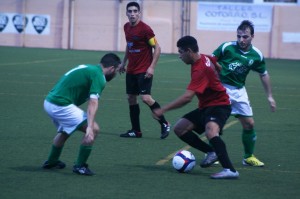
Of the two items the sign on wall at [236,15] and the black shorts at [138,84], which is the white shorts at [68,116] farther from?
the sign on wall at [236,15]

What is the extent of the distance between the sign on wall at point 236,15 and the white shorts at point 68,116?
28.9m

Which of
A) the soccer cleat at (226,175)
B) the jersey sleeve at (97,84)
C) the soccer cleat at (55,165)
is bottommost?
the soccer cleat at (55,165)

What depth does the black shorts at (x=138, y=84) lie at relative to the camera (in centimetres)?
1244

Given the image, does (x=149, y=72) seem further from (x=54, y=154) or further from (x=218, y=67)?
(x=54, y=154)

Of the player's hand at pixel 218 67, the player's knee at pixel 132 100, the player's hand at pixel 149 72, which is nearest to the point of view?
the player's hand at pixel 218 67

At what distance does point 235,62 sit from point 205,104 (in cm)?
103

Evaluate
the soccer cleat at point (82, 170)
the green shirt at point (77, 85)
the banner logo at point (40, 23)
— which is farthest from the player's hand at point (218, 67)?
the banner logo at point (40, 23)

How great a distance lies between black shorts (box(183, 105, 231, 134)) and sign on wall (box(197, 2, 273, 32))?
28144mm

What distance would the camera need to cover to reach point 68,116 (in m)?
8.88

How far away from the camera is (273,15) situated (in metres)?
37.1

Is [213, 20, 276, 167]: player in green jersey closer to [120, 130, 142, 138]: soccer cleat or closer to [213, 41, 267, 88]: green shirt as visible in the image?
[213, 41, 267, 88]: green shirt

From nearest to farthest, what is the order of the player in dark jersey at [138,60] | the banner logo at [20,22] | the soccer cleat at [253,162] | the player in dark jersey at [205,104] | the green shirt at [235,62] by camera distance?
the player in dark jersey at [205,104] < the soccer cleat at [253,162] < the green shirt at [235,62] < the player in dark jersey at [138,60] < the banner logo at [20,22]

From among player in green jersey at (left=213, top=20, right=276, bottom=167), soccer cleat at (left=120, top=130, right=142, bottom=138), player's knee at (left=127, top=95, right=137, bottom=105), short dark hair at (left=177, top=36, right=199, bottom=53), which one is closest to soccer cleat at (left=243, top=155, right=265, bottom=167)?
player in green jersey at (left=213, top=20, right=276, bottom=167)

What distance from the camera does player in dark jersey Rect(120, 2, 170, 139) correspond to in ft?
40.7
